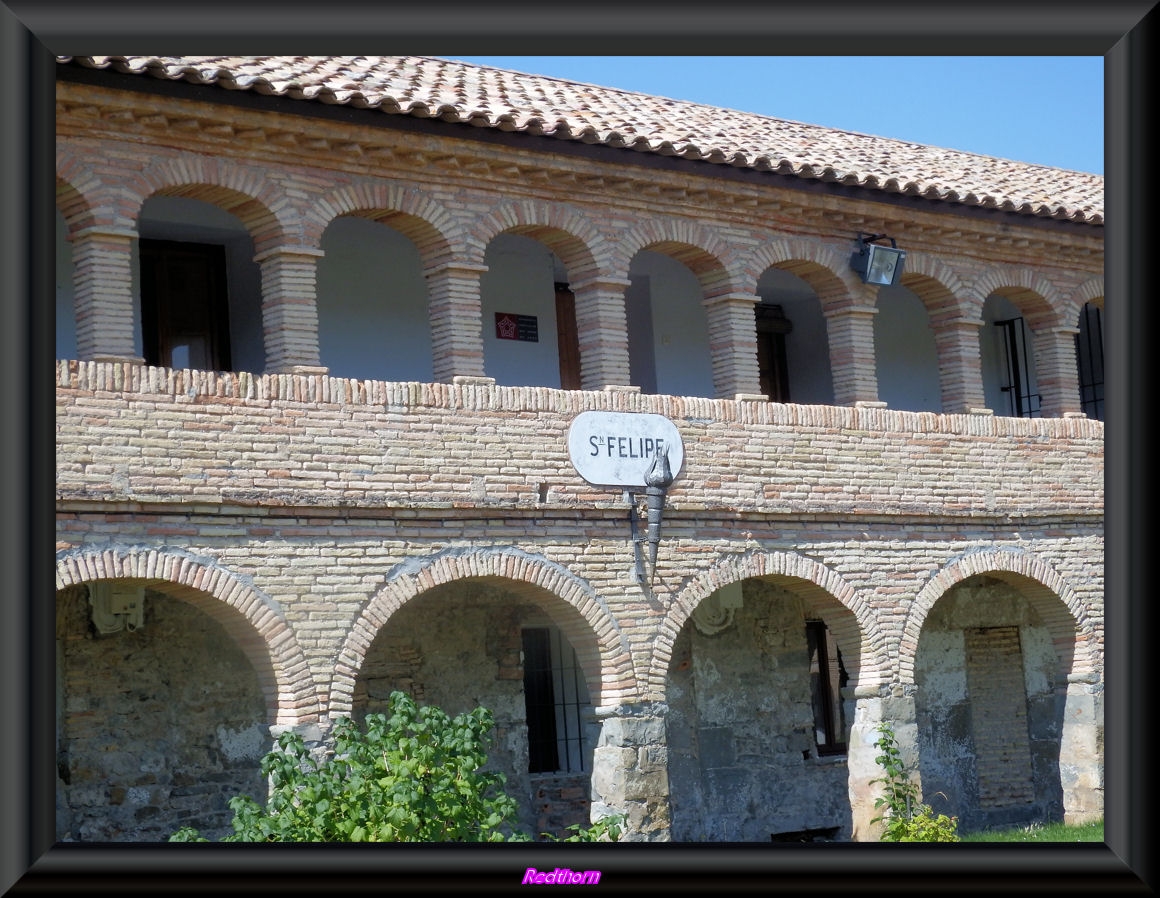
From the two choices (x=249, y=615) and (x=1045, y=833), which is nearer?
(x=249, y=615)

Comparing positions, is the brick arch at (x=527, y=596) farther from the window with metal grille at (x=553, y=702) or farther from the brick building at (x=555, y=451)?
the window with metal grille at (x=553, y=702)

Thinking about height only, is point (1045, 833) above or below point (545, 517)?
below

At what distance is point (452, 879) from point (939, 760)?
1195cm

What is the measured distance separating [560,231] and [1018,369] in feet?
21.8

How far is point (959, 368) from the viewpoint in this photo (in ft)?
46.2

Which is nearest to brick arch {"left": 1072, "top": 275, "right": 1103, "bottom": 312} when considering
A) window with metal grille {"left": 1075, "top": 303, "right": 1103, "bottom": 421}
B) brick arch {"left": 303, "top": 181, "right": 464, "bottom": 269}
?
window with metal grille {"left": 1075, "top": 303, "right": 1103, "bottom": 421}

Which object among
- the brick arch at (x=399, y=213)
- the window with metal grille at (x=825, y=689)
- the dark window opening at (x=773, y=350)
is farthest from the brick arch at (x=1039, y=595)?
the brick arch at (x=399, y=213)

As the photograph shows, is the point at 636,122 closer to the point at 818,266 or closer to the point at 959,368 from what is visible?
the point at 818,266

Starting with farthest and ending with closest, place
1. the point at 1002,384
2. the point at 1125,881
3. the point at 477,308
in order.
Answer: the point at 1002,384 < the point at 477,308 < the point at 1125,881

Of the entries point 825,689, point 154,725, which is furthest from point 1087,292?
point 154,725

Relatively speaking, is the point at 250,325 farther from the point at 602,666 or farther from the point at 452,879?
the point at 452,879

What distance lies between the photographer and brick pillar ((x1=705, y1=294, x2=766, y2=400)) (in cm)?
1262
